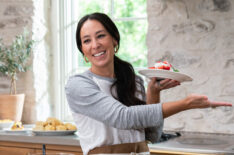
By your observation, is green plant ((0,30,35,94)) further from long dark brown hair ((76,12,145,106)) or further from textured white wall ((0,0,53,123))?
long dark brown hair ((76,12,145,106))

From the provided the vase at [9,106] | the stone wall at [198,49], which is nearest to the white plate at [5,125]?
the vase at [9,106]

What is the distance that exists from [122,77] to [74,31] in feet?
6.15

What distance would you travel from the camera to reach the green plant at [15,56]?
3.22m

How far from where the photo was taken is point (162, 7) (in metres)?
2.84

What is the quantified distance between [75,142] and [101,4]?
141 centimetres

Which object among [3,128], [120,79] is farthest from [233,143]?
[3,128]

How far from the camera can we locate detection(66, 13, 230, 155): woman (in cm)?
136

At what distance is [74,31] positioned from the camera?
11.4 ft

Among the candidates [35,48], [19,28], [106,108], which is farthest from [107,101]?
[19,28]

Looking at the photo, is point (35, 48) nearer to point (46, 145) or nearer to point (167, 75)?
point (46, 145)

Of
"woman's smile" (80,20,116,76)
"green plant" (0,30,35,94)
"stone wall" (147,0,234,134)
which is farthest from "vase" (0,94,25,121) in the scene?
"woman's smile" (80,20,116,76)

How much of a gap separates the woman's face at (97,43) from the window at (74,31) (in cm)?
166

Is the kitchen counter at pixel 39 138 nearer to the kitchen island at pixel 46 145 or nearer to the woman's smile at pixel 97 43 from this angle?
the kitchen island at pixel 46 145

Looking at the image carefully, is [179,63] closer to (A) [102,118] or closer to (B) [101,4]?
(B) [101,4]
